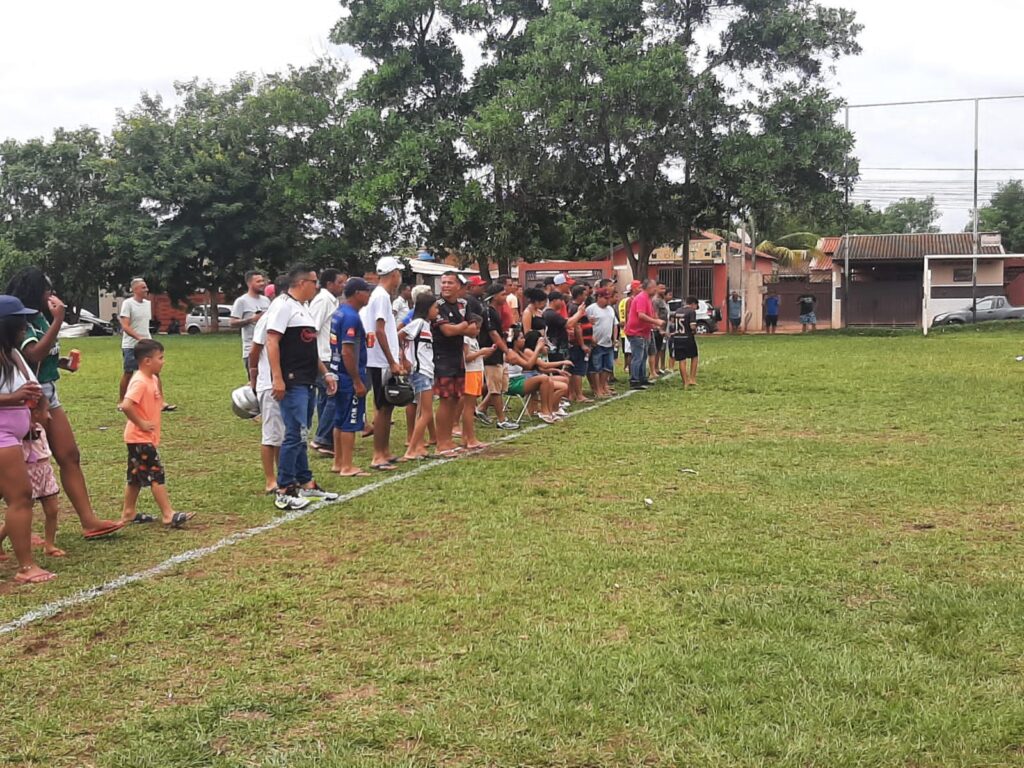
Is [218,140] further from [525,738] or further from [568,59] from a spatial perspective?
[525,738]

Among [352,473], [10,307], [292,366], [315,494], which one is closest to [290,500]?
[315,494]

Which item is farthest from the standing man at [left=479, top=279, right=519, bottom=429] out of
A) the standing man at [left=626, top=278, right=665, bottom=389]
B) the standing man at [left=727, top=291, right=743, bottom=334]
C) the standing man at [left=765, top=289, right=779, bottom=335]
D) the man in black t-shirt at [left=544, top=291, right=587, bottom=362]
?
the standing man at [left=727, top=291, right=743, bottom=334]

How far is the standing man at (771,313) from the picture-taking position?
122 ft

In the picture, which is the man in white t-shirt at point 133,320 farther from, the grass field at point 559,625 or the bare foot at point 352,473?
the bare foot at point 352,473

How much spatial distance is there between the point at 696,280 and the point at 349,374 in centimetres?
3868

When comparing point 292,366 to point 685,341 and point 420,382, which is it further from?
point 685,341

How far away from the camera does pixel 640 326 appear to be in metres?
14.4

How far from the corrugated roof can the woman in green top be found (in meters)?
38.0

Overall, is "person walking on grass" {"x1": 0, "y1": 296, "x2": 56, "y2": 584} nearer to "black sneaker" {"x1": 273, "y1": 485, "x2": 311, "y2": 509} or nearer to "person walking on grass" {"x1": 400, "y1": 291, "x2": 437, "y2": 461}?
"black sneaker" {"x1": 273, "y1": 485, "x2": 311, "y2": 509}

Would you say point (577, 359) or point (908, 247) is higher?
point (908, 247)

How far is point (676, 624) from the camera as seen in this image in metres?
4.20

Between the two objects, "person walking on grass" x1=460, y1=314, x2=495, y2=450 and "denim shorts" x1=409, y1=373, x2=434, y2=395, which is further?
"person walking on grass" x1=460, y1=314, x2=495, y2=450

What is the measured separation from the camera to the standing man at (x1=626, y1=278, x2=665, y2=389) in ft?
46.7

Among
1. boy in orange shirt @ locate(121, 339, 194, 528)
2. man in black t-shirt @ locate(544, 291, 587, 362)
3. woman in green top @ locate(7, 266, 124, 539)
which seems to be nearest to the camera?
woman in green top @ locate(7, 266, 124, 539)
